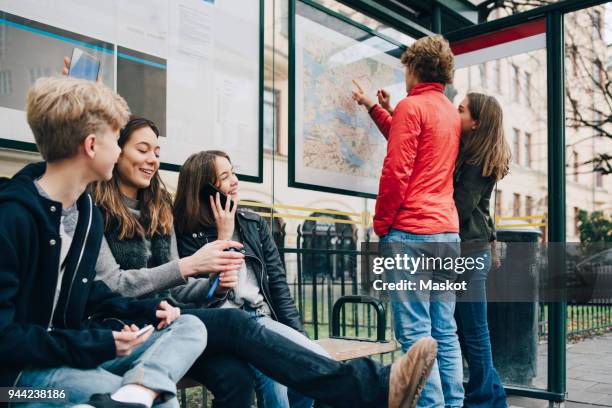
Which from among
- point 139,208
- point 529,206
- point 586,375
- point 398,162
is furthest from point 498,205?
point 139,208

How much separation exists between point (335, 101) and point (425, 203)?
3.90 feet

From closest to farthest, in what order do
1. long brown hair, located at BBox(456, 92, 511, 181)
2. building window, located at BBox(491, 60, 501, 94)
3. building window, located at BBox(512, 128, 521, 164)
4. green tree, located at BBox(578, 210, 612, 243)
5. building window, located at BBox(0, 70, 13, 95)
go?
building window, located at BBox(0, 70, 13, 95) → long brown hair, located at BBox(456, 92, 511, 181) → building window, located at BBox(491, 60, 501, 94) → building window, located at BBox(512, 128, 521, 164) → green tree, located at BBox(578, 210, 612, 243)

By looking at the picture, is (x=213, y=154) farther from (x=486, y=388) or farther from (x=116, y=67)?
(x=486, y=388)

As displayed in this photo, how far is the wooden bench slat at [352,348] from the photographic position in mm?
2715

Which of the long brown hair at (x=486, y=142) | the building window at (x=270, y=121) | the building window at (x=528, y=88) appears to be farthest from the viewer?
the building window at (x=528, y=88)

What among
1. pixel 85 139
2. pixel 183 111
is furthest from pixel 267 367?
pixel 183 111

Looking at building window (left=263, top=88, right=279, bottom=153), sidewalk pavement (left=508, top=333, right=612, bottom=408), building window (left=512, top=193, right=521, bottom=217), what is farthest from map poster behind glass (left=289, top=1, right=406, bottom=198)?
sidewalk pavement (left=508, top=333, right=612, bottom=408)

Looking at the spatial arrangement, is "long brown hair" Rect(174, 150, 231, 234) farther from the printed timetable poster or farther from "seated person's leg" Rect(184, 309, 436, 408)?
"seated person's leg" Rect(184, 309, 436, 408)

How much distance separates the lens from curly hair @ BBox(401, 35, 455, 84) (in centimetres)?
320

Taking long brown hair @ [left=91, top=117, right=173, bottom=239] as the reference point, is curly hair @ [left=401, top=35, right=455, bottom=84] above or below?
above

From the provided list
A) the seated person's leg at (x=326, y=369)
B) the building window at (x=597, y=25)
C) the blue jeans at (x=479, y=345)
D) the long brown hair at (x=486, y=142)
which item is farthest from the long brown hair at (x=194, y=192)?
the building window at (x=597, y=25)

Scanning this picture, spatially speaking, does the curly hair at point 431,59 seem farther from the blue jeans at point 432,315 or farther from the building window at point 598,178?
the building window at point 598,178

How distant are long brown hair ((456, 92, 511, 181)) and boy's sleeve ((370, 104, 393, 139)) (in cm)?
51

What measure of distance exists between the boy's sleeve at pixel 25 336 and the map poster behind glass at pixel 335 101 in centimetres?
205
